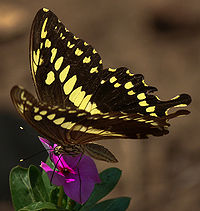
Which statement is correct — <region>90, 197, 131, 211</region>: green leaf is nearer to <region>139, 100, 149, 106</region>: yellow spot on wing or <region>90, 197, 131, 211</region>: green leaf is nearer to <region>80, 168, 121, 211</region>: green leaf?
<region>80, 168, 121, 211</region>: green leaf

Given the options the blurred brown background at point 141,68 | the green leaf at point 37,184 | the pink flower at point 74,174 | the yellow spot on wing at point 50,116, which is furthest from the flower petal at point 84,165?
the blurred brown background at point 141,68

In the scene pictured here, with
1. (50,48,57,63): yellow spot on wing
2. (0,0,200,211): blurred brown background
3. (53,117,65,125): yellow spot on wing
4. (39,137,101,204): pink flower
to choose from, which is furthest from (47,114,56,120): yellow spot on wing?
(0,0,200,211): blurred brown background

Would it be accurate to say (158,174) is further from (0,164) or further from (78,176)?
(78,176)

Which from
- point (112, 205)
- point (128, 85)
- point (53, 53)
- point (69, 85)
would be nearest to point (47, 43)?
point (53, 53)

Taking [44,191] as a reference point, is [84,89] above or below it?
above

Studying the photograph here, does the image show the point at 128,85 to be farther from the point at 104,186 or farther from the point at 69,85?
the point at 104,186

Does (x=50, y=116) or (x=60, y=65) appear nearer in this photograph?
(x=50, y=116)

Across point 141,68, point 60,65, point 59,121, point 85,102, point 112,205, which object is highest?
point 141,68
